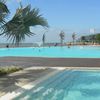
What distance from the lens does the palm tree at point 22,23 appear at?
1134cm

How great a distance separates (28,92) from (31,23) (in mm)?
4630

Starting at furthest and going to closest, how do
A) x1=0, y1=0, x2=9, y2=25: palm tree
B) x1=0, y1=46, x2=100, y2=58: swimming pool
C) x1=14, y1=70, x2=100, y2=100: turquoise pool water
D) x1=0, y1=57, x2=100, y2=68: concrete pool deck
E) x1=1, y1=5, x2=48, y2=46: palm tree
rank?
x1=0, y1=46, x2=100, y2=58: swimming pool < x1=0, y1=57, x2=100, y2=68: concrete pool deck < x1=1, y1=5, x2=48, y2=46: palm tree < x1=0, y1=0, x2=9, y2=25: palm tree < x1=14, y1=70, x2=100, y2=100: turquoise pool water

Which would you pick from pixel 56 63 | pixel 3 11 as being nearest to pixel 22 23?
pixel 3 11

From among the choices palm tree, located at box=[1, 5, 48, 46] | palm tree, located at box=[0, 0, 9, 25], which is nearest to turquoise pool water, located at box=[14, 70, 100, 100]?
palm tree, located at box=[1, 5, 48, 46]

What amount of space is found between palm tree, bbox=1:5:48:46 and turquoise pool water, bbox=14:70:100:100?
196 cm

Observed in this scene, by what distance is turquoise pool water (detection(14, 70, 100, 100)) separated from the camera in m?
7.98

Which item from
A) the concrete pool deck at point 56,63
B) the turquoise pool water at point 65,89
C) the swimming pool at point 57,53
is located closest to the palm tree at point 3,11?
the turquoise pool water at point 65,89

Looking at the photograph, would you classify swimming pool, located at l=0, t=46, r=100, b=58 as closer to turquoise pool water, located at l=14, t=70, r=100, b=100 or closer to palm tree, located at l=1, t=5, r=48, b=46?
turquoise pool water, located at l=14, t=70, r=100, b=100

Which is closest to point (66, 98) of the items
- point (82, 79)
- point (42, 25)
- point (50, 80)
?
point (50, 80)

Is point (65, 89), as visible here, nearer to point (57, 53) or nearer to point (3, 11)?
point (3, 11)

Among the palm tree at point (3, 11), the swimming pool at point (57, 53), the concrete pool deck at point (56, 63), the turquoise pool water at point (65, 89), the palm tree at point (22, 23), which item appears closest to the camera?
the turquoise pool water at point (65, 89)

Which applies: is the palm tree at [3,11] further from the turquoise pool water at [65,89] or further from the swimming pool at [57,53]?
the swimming pool at [57,53]

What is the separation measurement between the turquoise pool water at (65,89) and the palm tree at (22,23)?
1.96 m

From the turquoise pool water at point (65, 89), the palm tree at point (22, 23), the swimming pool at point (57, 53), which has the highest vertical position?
the palm tree at point (22, 23)
